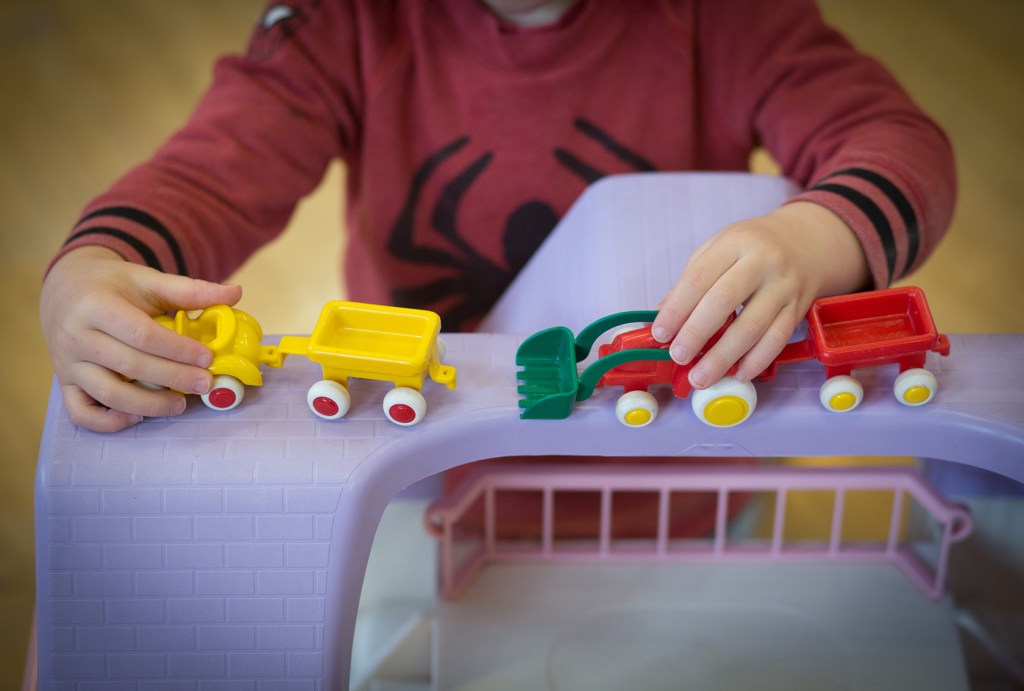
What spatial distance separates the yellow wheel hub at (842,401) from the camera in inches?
17.1

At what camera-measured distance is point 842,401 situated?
0.44 metres

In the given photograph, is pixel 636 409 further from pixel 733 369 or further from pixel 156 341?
pixel 156 341

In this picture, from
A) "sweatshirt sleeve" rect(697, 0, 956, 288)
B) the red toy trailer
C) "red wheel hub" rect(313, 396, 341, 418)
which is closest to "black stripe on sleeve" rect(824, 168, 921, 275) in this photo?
"sweatshirt sleeve" rect(697, 0, 956, 288)

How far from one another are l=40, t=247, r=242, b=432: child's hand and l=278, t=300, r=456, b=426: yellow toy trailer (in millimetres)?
47

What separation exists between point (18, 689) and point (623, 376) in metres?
0.62

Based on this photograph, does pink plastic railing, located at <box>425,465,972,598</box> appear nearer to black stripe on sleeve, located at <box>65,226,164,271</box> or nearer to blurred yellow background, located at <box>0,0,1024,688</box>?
black stripe on sleeve, located at <box>65,226,164,271</box>

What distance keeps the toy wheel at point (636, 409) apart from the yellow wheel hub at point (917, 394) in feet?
0.38

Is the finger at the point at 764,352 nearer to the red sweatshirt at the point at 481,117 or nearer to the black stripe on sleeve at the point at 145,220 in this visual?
the red sweatshirt at the point at 481,117

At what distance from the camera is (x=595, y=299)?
1.69ft

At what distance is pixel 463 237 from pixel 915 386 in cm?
42

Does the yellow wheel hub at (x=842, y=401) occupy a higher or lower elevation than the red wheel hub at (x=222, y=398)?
higher

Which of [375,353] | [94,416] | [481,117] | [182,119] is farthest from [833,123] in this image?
[182,119]

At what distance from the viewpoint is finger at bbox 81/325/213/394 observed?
1.43 feet

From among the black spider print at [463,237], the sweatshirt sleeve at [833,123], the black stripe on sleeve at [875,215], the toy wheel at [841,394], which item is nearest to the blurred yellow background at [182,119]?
the black spider print at [463,237]
